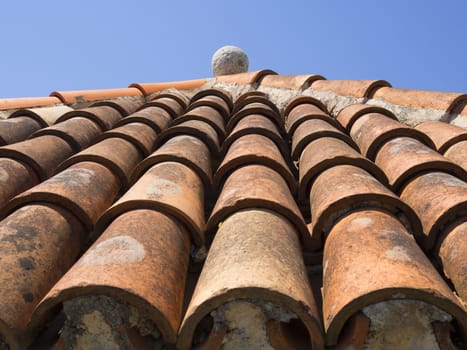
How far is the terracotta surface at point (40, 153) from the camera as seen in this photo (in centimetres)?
256

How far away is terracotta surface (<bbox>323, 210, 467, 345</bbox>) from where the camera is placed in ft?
4.09

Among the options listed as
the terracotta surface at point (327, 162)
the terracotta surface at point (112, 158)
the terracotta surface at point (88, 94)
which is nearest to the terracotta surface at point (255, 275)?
the terracotta surface at point (327, 162)

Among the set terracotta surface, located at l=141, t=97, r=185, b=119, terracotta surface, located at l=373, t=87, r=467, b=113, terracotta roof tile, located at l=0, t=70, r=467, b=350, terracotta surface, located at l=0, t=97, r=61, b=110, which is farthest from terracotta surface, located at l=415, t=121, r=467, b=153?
terracotta surface, located at l=0, t=97, r=61, b=110

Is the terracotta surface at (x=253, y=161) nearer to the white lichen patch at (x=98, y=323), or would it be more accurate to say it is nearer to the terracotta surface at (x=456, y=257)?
the terracotta surface at (x=456, y=257)

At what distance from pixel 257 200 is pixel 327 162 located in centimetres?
64

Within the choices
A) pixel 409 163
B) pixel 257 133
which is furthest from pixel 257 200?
pixel 257 133

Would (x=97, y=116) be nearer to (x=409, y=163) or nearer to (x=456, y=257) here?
Answer: (x=409, y=163)

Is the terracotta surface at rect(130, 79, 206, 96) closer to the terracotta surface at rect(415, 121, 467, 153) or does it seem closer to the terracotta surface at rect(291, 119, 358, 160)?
the terracotta surface at rect(291, 119, 358, 160)

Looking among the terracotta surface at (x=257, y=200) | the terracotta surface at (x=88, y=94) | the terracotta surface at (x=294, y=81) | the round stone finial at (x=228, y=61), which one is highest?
the round stone finial at (x=228, y=61)

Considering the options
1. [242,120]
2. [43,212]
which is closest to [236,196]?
[43,212]

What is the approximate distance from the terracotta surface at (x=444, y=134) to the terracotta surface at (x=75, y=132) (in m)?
2.35

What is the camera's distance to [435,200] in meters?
1.92

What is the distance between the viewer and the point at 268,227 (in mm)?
1639

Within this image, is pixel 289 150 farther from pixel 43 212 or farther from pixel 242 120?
pixel 43 212
